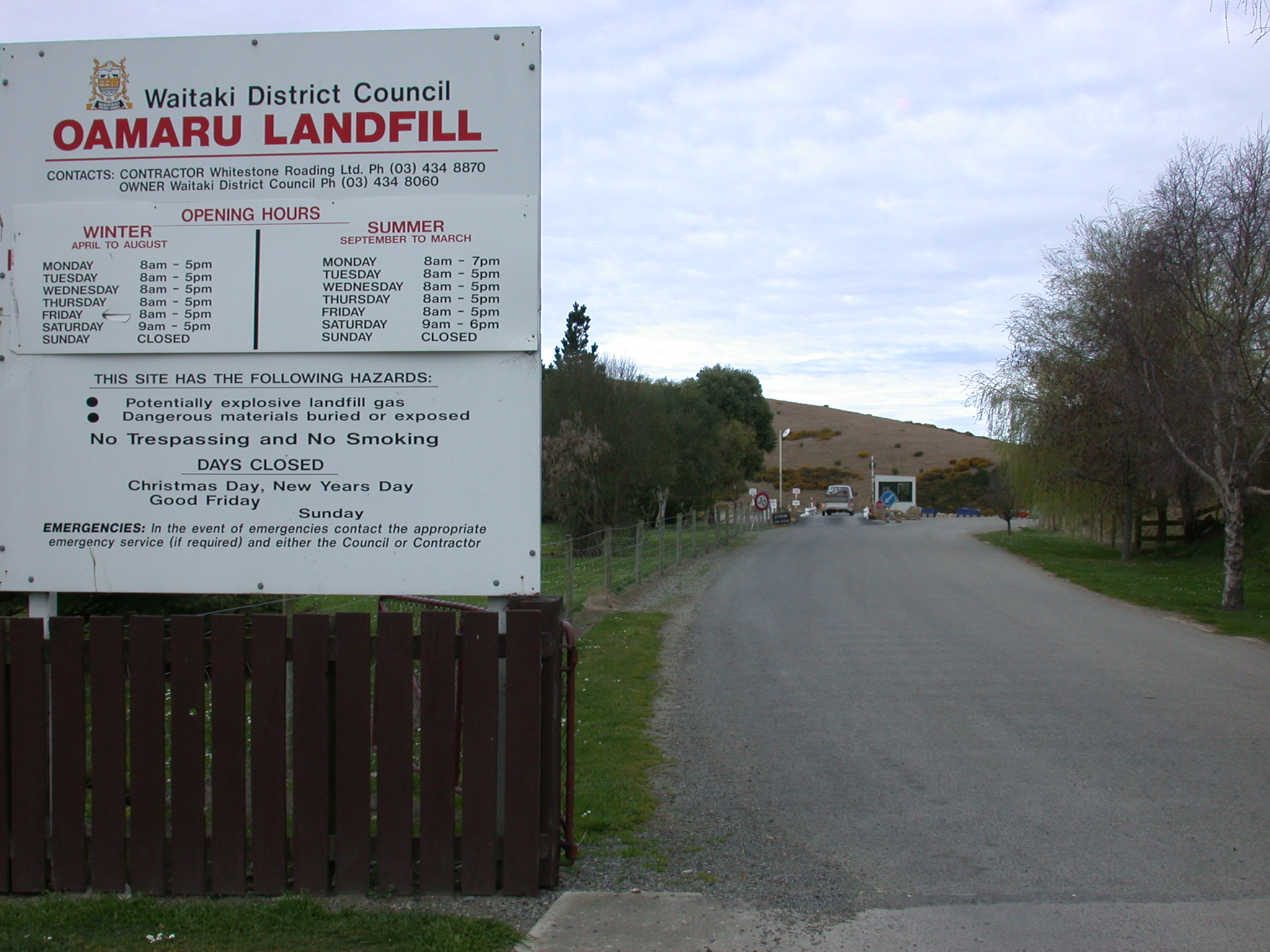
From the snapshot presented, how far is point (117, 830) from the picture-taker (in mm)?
4270

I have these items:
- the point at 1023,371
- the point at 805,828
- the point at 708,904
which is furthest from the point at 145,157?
the point at 1023,371

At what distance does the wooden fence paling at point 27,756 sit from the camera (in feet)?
14.0

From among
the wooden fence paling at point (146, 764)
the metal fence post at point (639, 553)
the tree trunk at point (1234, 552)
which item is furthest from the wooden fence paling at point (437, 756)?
the tree trunk at point (1234, 552)

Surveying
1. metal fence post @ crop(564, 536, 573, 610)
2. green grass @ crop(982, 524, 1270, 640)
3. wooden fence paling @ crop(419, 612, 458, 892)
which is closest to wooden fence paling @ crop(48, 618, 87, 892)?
wooden fence paling @ crop(419, 612, 458, 892)

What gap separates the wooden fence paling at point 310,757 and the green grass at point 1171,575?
41.2 feet

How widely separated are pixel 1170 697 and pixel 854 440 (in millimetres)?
120567

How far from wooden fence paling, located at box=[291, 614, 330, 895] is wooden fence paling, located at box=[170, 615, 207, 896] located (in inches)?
15.6

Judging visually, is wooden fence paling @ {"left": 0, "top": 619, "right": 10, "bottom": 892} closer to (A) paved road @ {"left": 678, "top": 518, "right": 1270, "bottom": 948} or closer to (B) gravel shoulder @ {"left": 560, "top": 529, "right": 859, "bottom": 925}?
(B) gravel shoulder @ {"left": 560, "top": 529, "right": 859, "bottom": 925}

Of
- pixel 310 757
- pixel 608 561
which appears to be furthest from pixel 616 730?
pixel 608 561

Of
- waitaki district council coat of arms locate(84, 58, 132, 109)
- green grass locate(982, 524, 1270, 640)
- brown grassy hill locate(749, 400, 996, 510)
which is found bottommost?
green grass locate(982, 524, 1270, 640)

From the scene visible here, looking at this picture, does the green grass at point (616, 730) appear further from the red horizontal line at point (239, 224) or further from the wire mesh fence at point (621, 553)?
the red horizontal line at point (239, 224)

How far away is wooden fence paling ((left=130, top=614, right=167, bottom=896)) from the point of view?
4.27 meters

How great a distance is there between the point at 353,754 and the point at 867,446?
12280 centimetres

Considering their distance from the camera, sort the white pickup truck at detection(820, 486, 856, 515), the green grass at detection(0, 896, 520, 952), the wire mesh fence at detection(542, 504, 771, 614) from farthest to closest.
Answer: the white pickup truck at detection(820, 486, 856, 515) → the wire mesh fence at detection(542, 504, 771, 614) → the green grass at detection(0, 896, 520, 952)
